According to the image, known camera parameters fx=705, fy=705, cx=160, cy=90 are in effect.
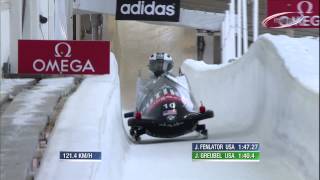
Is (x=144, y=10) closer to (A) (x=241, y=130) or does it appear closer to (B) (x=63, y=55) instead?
(A) (x=241, y=130)

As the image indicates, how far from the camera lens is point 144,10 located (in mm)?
5699

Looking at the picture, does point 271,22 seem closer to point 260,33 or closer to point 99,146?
point 99,146

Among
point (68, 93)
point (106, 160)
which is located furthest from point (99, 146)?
point (68, 93)


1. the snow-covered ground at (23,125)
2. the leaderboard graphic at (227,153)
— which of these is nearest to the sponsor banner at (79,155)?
the snow-covered ground at (23,125)

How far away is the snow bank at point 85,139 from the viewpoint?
266 centimetres

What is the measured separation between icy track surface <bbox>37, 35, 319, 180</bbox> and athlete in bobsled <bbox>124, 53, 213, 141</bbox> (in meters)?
0.12

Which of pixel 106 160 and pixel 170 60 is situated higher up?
pixel 170 60

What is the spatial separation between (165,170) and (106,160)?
753 mm

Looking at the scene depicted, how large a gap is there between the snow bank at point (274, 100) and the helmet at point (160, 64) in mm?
526

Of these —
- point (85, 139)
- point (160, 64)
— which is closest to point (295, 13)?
point (85, 139)

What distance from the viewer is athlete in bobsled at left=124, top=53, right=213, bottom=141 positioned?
5145 mm

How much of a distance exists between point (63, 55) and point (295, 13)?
1590 millimetres

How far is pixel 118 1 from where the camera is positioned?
572cm

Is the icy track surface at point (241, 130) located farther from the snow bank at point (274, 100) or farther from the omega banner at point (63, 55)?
the omega banner at point (63, 55)
